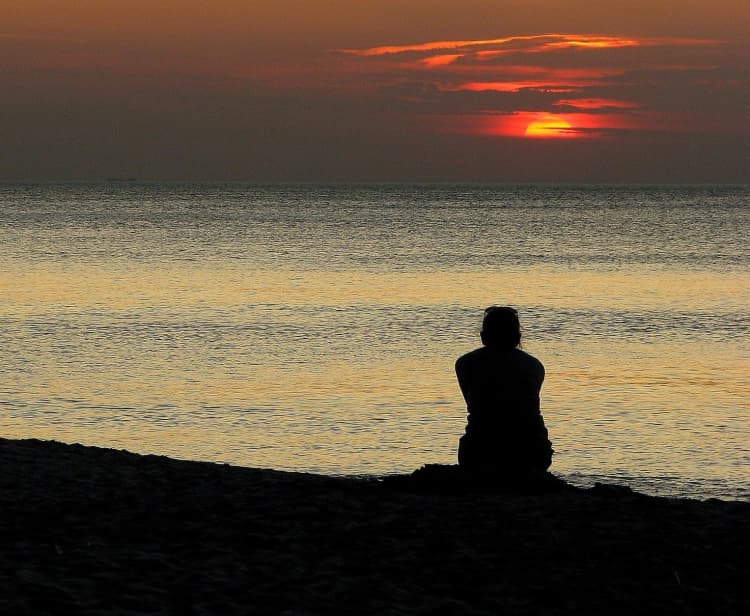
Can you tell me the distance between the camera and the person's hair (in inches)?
361

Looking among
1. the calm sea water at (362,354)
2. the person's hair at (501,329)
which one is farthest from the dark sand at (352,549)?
the calm sea water at (362,354)

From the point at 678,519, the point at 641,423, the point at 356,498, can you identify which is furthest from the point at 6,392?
the point at 678,519

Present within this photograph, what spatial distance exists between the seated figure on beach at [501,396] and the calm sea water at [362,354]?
22.1 feet

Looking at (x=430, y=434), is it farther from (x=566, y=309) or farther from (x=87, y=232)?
(x=87, y=232)

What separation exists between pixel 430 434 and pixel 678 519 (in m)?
10.2

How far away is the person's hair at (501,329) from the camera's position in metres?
9.16

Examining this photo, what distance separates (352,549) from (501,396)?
6.67 ft

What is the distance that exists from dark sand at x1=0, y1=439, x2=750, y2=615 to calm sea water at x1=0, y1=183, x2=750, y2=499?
6.92m

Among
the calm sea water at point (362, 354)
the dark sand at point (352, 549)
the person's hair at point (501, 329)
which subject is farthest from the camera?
the calm sea water at point (362, 354)

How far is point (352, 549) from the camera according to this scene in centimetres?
767

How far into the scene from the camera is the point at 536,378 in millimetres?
9266

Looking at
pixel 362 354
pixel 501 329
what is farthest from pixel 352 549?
pixel 362 354

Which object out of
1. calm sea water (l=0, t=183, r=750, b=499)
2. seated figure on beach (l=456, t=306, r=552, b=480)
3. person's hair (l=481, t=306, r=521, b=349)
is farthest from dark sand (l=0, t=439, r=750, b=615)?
calm sea water (l=0, t=183, r=750, b=499)

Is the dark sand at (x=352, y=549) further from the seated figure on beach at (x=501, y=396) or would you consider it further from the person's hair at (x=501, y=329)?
the person's hair at (x=501, y=329)
